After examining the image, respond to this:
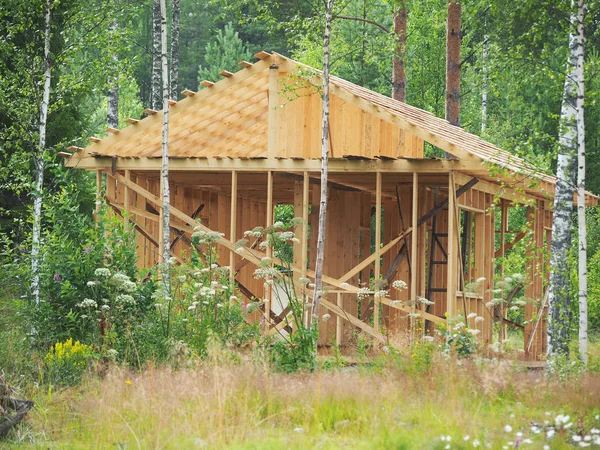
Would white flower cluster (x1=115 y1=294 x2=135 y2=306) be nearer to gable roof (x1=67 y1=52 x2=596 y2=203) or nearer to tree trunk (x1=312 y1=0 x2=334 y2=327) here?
tree trunk (x1=312 y1=0 x2=334 y2=327)

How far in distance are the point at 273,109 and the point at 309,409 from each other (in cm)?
801

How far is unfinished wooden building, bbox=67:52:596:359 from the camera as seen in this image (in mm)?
14883

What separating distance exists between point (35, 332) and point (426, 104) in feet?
64.5

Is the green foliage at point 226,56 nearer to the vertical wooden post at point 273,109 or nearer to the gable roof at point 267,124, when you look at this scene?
the gable roof at point 267,124

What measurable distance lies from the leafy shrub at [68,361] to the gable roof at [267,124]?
5899 millimetres

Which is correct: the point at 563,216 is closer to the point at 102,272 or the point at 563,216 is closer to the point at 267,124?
the point at 267,124

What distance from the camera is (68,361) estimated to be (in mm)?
10648

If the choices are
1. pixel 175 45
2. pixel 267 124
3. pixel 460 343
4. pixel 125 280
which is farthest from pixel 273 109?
pixel 175 45

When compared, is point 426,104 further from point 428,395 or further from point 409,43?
point 428,395

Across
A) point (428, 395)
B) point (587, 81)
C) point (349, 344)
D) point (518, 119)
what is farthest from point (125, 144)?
point (518, 119)

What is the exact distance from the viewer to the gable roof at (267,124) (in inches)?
619

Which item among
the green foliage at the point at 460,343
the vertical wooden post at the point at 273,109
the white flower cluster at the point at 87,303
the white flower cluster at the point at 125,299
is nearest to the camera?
the green foliage at the point at 460,343

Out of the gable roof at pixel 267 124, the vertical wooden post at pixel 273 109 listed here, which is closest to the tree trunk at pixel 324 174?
the gable roof at pixel 267 124

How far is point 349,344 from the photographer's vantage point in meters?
17.0
